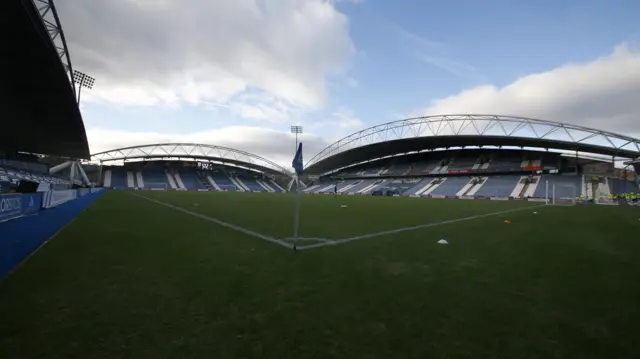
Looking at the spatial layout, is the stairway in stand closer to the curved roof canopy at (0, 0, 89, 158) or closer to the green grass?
the curved roof canopy at (0, 0, 89, 158)

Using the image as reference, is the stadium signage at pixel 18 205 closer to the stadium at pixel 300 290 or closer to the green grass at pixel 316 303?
the stadium at pixel 300 290

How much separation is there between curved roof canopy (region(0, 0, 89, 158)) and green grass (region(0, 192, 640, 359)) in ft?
32.6

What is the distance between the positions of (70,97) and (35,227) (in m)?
13.8

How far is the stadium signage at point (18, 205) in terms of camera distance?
30.0ft

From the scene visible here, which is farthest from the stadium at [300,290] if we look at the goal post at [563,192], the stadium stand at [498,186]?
the stadium stand at [498,186]

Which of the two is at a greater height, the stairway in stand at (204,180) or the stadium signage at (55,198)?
the stairway in stand at (204,180)

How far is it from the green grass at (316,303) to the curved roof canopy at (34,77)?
9927 mm

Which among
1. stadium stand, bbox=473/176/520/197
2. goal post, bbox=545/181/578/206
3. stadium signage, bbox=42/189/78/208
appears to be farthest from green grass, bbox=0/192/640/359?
stadium stand, bbox=473/176/520/197

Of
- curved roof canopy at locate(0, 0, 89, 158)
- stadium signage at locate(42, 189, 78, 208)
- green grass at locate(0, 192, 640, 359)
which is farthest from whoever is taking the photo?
stadium signage at locate(42, 189, 78, 208)

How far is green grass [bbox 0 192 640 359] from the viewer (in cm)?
240

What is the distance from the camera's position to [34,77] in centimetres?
1574

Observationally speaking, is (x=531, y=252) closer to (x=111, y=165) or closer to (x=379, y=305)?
(x=379, y=305)

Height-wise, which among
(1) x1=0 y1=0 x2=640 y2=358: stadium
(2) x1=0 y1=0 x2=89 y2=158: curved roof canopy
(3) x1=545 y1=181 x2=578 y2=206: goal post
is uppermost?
(2) x1=0 y1=0 x2=89 y2=158: curved roof canopy

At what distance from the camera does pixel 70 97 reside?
18.5 meters
